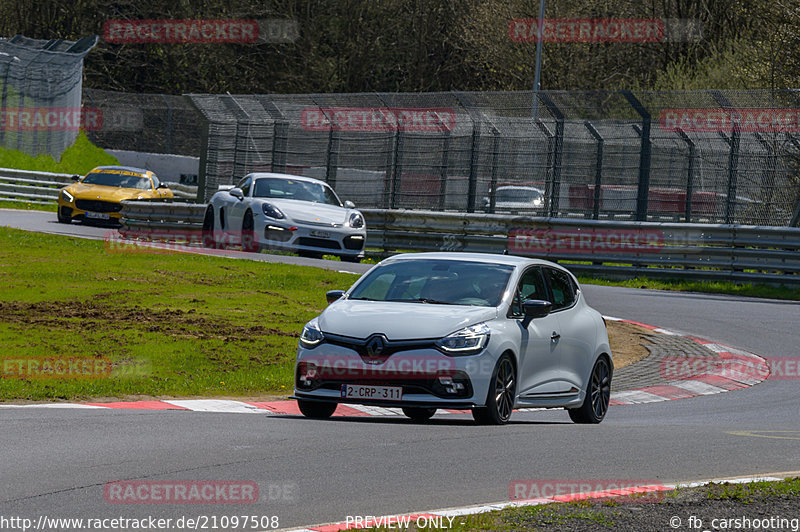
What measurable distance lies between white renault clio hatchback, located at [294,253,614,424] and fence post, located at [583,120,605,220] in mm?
13912

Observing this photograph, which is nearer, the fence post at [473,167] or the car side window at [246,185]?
the car side window at [246,185]

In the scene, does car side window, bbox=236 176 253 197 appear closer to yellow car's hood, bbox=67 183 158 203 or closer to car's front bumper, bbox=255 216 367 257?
car's front bumper, bbox=255 216 367 257

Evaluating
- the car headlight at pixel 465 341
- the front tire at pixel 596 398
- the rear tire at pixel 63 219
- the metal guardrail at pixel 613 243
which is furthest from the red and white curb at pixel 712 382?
the rear tire at pixel 63 219

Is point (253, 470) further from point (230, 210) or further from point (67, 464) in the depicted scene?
point (230, 210)

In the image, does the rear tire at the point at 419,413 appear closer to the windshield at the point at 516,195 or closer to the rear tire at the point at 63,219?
the windshield at the point at 516,195

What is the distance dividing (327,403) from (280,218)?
14001 millimetres

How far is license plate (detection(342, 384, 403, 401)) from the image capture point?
32.1ft

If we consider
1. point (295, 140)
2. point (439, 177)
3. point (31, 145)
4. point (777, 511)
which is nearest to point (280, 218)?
point (439, 177)

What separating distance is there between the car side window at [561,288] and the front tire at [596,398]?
61 cm

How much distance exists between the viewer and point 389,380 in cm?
978

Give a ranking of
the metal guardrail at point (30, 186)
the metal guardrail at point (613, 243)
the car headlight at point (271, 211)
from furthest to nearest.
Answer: the metal guardrail at point (30, 186) < the car headlight at point (271, 211) < the metal guardrail at point (613, 243)

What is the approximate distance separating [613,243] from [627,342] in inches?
300

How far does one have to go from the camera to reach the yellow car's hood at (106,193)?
3205 centimetres

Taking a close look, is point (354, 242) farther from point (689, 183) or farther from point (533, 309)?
point (533, 309)
